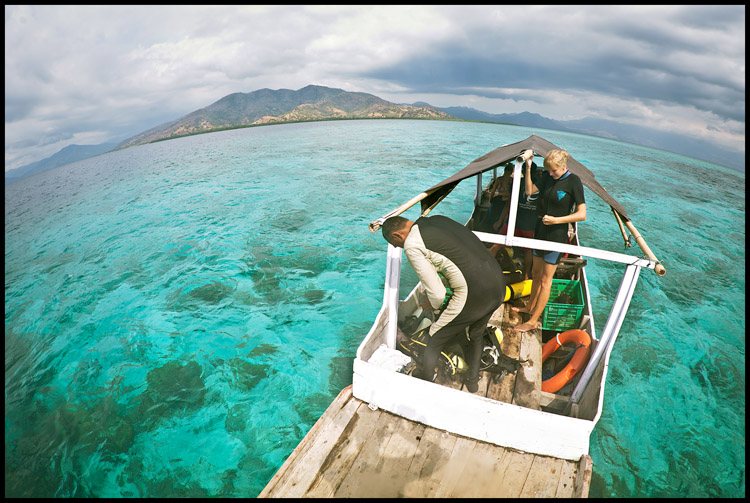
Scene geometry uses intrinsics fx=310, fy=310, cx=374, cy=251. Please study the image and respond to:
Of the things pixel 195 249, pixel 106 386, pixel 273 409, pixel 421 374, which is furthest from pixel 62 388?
pixel 421 374

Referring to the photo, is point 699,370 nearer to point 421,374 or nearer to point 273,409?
point 421,374

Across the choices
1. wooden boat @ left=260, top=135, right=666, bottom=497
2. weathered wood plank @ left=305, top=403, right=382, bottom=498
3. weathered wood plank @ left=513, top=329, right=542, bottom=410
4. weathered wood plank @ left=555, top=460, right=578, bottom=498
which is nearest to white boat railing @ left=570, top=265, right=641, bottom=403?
wooden boat @ left=260, top=135, right=666, bottom=497

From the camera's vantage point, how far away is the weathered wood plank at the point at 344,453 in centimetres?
319

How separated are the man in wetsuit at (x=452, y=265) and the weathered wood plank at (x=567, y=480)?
5.62ft

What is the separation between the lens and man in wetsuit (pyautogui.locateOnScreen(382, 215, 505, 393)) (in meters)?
3.42

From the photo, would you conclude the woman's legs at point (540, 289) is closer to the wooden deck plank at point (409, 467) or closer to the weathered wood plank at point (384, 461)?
the wooden deck plank at point (409, 467)

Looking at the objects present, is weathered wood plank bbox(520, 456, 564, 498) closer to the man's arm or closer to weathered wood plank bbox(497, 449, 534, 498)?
weathered wood plank bbox(497, 449, 534, 498)

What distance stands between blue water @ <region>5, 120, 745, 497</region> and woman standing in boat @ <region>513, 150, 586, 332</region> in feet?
8.38

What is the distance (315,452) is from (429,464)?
1.27 meters

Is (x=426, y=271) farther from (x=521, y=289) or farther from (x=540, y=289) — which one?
(x=521, y=289)

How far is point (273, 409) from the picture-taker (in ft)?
20.0

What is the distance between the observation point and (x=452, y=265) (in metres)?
3.46

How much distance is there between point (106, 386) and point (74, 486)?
7.22 feet

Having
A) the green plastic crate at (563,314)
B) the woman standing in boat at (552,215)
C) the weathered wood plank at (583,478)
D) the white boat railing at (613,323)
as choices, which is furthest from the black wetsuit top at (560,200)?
the weathered wood plank at (583,478)
